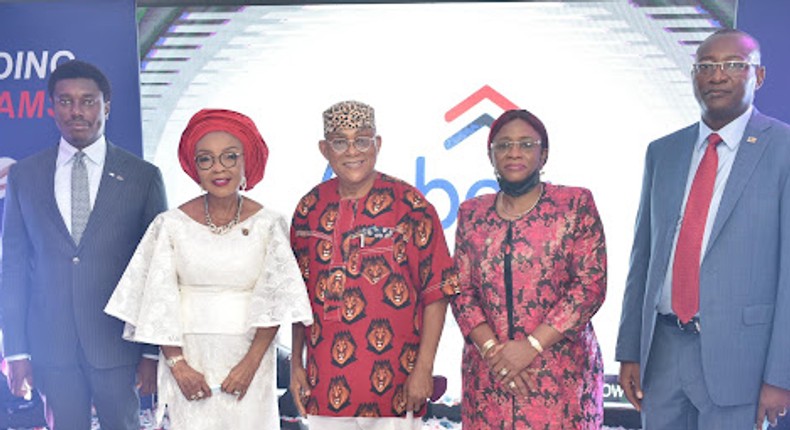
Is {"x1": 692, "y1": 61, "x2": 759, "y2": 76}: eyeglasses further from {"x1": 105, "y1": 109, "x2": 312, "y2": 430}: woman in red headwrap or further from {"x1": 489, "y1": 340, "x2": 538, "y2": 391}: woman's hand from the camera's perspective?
{"x1": 105, "y1": 109, "x2": 312, "y2": 430}: woman in red headwrap

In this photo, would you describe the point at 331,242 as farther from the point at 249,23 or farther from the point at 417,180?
the point at 249,23

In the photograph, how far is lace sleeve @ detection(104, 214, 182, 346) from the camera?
9.26 ft

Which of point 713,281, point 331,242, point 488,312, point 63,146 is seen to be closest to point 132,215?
point 63,146

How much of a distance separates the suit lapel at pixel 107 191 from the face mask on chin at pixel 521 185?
1591 mm

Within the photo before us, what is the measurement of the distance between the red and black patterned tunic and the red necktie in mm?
791

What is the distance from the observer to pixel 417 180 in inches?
184

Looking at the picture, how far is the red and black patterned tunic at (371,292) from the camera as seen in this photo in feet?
9.47

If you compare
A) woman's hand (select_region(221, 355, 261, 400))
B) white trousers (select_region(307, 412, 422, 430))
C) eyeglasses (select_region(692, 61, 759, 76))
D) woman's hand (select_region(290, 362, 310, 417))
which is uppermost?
eyeglasses (select_region(692, 61, 759, 76))

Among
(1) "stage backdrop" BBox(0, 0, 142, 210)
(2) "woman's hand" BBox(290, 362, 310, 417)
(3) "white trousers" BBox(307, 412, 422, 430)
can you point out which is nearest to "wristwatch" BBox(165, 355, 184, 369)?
(2) "woman's hand" BBox(290, 362, 310, 417)

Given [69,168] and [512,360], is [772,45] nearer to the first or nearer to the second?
[512,360]

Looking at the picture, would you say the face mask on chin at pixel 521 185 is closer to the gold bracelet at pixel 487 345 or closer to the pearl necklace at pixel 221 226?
the gold bracelet at pixel 487 345

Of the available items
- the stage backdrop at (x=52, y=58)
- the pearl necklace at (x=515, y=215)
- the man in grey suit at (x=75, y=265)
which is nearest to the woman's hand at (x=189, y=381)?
the man in grey suit at (x=75, y=265)

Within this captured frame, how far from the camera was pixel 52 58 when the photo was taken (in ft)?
14.8

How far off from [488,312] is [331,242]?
2.03 ft
